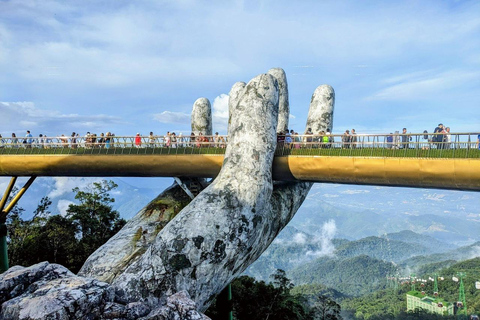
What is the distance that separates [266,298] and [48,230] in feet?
71.7

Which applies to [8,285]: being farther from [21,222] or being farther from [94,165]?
[21,222]

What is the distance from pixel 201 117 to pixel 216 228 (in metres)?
16.4

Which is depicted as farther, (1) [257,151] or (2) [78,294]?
(1) [257,151]

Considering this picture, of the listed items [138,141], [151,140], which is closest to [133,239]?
[151,140]

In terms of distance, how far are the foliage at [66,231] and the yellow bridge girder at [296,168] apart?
937 centimetres

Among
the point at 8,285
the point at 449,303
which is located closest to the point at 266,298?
A: the point at 8,285

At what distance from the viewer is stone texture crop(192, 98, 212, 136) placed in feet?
105

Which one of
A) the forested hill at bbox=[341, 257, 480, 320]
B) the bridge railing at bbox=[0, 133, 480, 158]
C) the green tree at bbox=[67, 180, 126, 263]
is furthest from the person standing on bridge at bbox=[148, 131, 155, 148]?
the forested hill at bbox=[341, 257, 480, 320]

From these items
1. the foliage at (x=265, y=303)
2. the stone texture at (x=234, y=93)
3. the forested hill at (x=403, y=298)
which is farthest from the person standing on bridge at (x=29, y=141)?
the forested hill at (x=403, y=298)

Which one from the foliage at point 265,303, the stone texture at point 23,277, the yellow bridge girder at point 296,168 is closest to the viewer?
the stone texture at point 23,277

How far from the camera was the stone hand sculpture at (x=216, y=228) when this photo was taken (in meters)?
16.3

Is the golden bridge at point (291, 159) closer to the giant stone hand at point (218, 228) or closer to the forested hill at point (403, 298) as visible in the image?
the giant stone hand at point (218, 228)

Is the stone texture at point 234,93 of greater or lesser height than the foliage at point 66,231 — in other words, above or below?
above

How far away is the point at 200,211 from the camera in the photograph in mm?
17500
